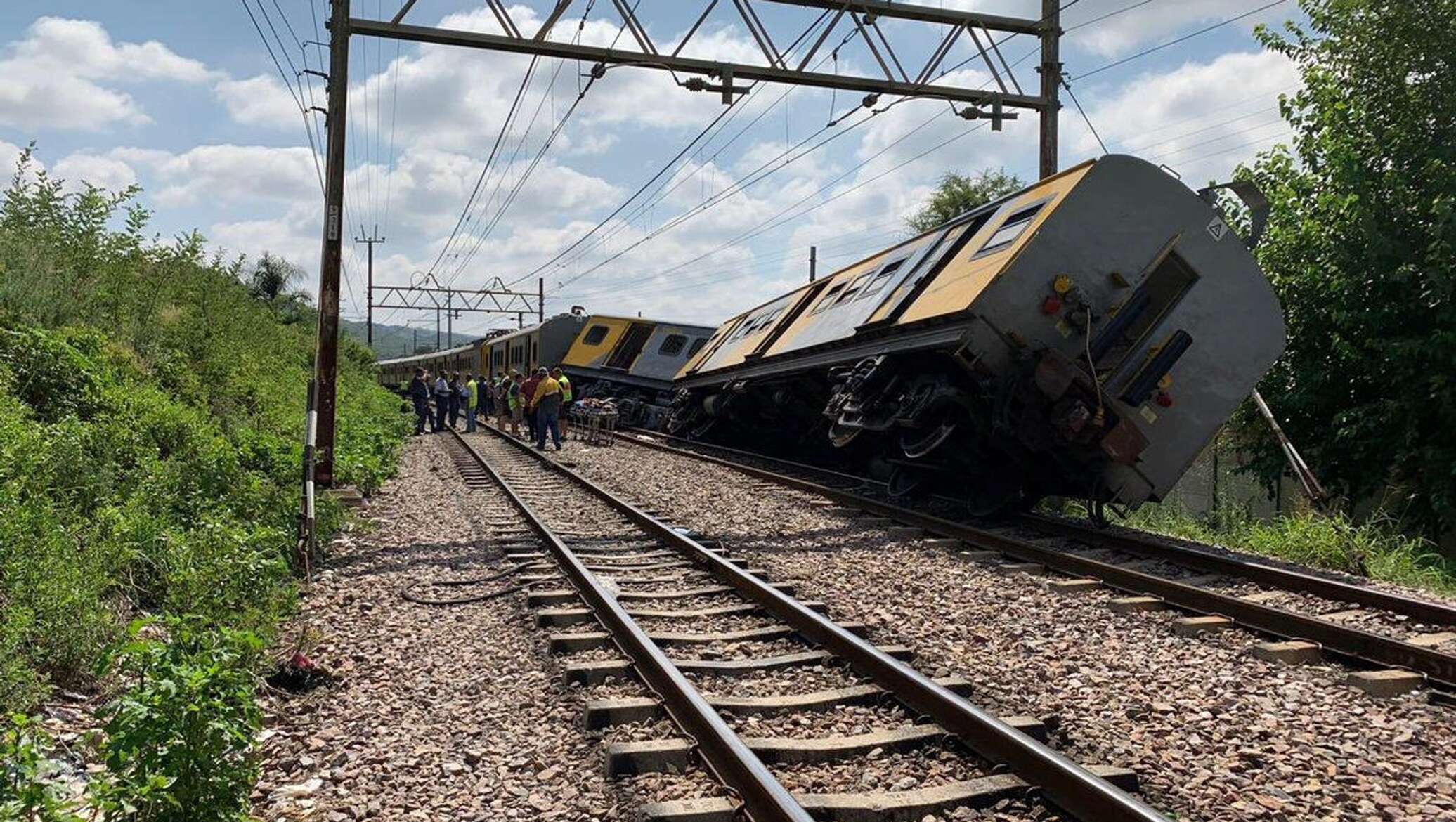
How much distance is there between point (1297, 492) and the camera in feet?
39.5

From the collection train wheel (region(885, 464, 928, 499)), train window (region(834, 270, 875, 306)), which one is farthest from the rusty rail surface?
train window (region(834, 270, 875, 306))

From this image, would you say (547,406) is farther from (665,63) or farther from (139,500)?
(139,500)

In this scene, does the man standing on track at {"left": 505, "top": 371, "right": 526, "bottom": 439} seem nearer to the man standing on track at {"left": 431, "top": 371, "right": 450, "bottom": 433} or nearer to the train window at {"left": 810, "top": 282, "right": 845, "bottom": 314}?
the man standing on track at {"left": 431, "top": 371, "right": 450, "bottom": 433}

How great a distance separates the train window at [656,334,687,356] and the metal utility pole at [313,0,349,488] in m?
15.4

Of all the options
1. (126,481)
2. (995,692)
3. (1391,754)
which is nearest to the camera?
(1391,754)

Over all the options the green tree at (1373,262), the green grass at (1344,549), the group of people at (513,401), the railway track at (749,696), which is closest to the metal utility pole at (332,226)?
the railway track at (749,696)

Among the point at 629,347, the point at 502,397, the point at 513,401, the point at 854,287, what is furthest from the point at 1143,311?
the point at 502,397

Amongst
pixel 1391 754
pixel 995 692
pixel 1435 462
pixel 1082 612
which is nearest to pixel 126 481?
pixel 995 692

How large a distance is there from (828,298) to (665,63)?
4.58 m

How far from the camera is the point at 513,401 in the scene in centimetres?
2333

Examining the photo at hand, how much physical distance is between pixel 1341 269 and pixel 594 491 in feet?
30.6

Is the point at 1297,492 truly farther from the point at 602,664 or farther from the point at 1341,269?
the point at 602,664

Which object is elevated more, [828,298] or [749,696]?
[828,298]

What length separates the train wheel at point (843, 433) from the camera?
404 inches
